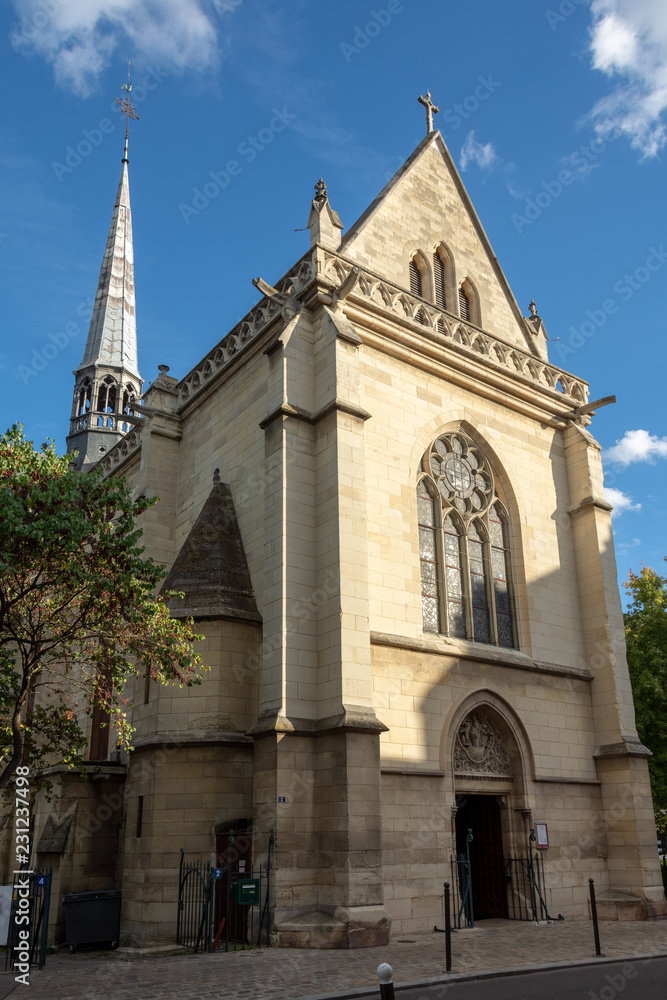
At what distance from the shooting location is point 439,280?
875 inches

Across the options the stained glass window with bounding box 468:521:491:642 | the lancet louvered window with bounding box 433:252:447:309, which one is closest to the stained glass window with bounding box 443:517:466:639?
the stained glass window with bounding box 468:521:491:642

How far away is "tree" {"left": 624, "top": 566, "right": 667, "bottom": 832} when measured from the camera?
2497 centimetres

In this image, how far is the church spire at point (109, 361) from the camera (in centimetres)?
3462

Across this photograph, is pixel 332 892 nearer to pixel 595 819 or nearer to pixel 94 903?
pixel 94 903

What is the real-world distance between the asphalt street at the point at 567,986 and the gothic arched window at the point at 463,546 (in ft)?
24.8

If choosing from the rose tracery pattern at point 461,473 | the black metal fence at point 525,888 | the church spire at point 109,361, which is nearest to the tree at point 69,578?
the rose tracery pattern at point 461,473

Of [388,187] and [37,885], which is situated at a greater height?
[388,187]

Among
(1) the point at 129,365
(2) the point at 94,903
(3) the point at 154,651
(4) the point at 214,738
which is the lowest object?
(2) the point at 94,903

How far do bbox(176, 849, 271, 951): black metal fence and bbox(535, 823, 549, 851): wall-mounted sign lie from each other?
Result: 253 inches

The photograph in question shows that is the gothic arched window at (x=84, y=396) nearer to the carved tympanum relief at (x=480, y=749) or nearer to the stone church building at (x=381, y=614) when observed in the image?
the stone church building at (x=381, y=614)

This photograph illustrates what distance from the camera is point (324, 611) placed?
14.8 meters

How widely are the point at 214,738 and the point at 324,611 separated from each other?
10.1 feet

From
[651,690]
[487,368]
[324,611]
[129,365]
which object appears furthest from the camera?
[129,365]

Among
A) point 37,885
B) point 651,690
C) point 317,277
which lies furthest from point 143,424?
point 651,690
